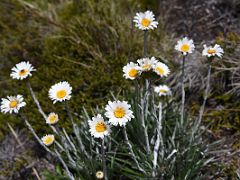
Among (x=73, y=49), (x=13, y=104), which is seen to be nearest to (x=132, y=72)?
(x=13, y=104)

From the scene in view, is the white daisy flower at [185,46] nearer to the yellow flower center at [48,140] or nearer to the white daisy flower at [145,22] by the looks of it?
the white daisy flower at [145,22]

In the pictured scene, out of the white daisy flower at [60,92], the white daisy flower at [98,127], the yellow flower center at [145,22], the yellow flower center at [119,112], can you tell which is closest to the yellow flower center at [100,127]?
the white daisy flower at [98,127]

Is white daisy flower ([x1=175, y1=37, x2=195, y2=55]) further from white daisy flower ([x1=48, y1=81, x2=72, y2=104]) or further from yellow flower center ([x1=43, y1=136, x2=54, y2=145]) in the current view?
yellow flower center ([x1=43, y1=136, x2=54, y2=145])

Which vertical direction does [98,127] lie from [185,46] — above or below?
below

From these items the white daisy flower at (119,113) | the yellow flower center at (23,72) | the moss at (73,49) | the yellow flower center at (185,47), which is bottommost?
the white daisy flower at (119,113)

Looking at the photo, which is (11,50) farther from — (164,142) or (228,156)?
(228,156)

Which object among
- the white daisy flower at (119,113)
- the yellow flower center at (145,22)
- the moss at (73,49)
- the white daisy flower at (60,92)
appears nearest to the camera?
the white daisy flower at (119,113)

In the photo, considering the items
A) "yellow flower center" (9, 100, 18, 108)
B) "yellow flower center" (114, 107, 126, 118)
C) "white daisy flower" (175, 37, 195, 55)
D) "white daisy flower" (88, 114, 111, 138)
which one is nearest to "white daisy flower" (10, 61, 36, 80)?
"yellow flower center" (9, 100, 18, 108)

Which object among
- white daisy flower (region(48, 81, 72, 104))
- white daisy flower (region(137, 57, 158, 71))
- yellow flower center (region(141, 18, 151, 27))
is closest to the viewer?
white daisy flower (region(137, 57, 158, 71))

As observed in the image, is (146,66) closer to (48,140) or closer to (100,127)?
(100,127)

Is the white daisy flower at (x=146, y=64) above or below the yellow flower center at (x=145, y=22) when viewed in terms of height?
below
